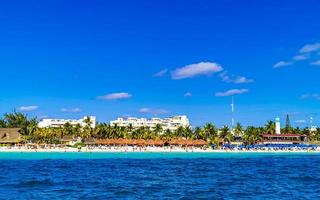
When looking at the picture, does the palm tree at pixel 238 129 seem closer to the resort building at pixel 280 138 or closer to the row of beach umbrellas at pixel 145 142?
the resort building at pixel 280 138

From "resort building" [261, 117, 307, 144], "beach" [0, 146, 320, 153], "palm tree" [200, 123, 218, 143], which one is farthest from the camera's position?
"resort building" [261, 117, 307, 144]

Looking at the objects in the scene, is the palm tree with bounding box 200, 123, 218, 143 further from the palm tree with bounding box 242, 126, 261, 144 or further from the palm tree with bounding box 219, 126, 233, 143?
the palm tree with bounding box 242, 126, 261, 144

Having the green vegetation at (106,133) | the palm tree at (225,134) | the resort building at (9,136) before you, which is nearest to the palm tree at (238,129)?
the green vegetation at (106,133)

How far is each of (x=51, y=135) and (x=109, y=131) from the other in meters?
14.3

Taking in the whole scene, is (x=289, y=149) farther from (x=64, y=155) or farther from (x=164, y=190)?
(x=164, y=190)

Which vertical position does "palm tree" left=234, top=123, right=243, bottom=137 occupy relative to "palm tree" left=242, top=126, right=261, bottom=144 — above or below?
above

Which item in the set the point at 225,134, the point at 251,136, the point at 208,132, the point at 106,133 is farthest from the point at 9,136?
the point at 251,136

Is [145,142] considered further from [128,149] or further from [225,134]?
[225,134]

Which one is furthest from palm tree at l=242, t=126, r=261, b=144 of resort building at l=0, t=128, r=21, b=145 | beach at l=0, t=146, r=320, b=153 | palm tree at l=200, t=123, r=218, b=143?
resort building at l=0, t=128, r=21, b=145

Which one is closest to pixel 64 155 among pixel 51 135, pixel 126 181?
pixel 51 135

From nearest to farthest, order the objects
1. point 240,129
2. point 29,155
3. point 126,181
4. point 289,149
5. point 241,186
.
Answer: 1. point 241,186
2. point 126,181
3. point 29,155
4. point 289,149
5. point 240,129

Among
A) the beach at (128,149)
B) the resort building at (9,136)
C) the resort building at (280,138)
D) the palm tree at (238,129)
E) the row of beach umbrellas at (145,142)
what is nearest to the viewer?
the beach at (128,149)

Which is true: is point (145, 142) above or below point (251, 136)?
below

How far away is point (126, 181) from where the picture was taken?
37188 millimetres
